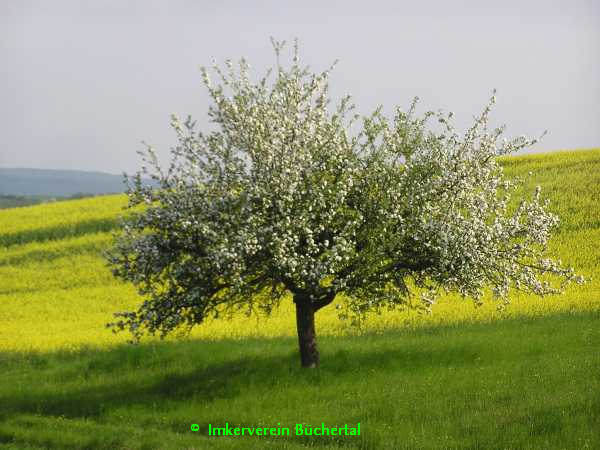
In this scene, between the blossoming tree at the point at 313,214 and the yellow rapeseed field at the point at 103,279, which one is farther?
the yellow rapeseed field at the point at 103,279

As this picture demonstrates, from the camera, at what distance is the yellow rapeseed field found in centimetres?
3256

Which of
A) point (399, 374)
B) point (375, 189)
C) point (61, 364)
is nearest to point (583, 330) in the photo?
point (399, 374)

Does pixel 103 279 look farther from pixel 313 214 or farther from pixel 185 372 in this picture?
pixel 313 214

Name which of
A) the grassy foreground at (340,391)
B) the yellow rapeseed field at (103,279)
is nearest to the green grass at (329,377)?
the grassy foreground at (340,391)

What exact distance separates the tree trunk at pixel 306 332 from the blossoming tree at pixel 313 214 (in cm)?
21

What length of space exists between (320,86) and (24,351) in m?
18.7

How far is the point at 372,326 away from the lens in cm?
3170

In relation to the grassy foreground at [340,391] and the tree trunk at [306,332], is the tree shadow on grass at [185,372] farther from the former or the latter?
the tree trunk at [306,332]

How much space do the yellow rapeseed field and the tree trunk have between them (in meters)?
7.76

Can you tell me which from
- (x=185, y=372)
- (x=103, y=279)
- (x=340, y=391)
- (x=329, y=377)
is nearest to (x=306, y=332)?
(x=329, y=377)

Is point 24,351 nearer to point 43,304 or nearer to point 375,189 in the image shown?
point 43,304

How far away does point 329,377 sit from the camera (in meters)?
22.9

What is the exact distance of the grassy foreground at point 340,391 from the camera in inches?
682

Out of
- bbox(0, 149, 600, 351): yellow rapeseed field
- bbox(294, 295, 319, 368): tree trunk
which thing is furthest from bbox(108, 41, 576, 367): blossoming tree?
bbox(0, 149, 600, 351): yellow rapeseed field
